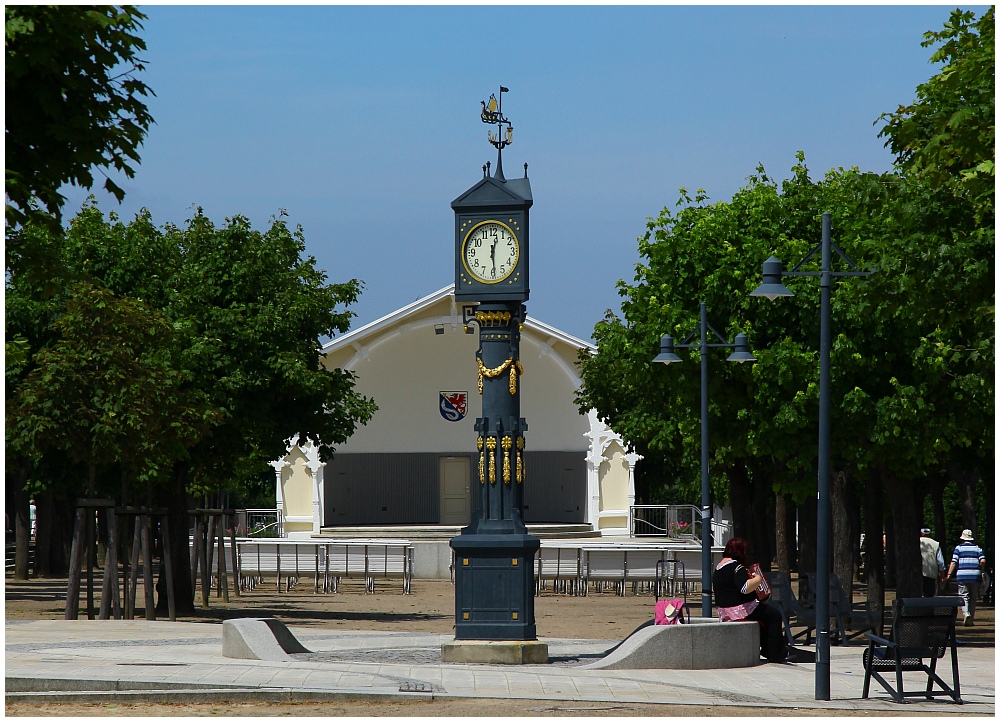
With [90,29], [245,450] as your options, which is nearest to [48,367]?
[245,450]

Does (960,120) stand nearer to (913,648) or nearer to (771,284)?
(771,284)

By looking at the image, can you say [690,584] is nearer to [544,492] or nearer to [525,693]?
[544,492]

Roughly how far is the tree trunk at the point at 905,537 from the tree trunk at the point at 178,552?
503 inches

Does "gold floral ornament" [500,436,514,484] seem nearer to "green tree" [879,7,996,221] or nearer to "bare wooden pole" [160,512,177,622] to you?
"green tree" [879,7,996,221]

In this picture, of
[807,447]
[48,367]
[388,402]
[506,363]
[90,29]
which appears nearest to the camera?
[90,29]

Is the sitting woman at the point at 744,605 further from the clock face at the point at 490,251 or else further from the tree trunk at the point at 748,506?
the tree trunk at the point at 748,506

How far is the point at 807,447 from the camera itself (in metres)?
25.7

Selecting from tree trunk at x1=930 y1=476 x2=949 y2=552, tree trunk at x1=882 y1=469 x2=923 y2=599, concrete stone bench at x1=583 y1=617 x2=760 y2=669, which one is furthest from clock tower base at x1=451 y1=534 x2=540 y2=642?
tree trunk at x1=930 y1=476 x2=949 y2=552

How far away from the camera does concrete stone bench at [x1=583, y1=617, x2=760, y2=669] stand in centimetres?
1598

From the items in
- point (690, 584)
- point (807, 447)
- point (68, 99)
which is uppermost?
point (68, 99)

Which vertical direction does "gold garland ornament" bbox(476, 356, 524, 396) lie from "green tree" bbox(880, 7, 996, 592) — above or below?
below

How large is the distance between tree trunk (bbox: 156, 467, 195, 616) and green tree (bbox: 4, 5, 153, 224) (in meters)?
16.6

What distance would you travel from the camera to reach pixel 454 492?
63.2m

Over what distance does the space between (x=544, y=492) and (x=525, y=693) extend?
49.7 metres
